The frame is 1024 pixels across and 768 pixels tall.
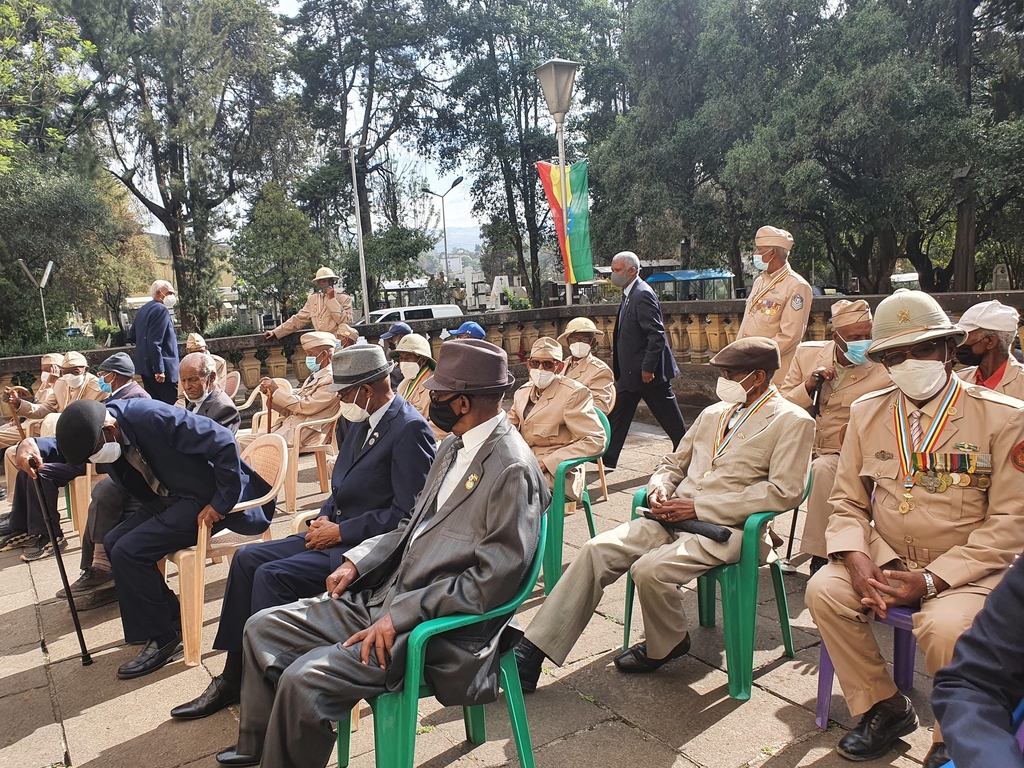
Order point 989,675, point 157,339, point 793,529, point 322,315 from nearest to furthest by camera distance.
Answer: point 989,675, point 793,529, point 157,339, point 322,315

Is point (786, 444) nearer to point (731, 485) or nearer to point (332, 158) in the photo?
point (731, 485)

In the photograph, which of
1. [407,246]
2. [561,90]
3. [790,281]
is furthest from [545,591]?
[407,246]

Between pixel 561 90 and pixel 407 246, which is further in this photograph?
pixel 407 246

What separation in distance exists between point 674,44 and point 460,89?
11009mm

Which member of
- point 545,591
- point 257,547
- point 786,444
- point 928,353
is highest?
point 928,353

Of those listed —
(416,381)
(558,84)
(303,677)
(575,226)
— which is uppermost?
(558,84)

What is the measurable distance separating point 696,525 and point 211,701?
7.17 ft

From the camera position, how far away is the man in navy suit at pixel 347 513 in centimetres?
323

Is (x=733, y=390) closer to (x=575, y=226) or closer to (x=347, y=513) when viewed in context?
(x=347, y=513)

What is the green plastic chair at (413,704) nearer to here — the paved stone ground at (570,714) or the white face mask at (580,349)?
the paved stone ground at (570,714)

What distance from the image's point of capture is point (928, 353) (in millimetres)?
2832

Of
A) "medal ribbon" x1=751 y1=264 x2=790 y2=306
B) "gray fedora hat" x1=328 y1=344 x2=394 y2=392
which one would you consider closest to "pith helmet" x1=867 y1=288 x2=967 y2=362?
"gray fedora hat" x1=328 y1=344 x2=394 y2=392

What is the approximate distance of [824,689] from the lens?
289cm

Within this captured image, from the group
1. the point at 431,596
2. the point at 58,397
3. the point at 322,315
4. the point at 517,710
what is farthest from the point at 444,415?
the point at 322,315
